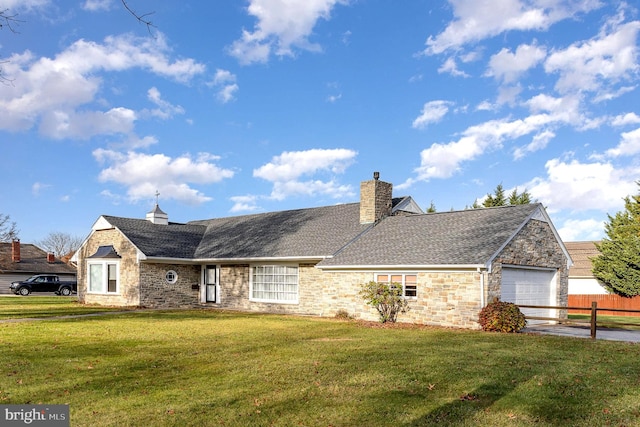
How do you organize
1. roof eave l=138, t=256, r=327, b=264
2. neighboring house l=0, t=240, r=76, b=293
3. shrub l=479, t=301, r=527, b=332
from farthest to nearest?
neighboring house l=0, t=240, r=76, b=293 < roof eave l=138, t=256, r=327, b=264 < shrub l=479, t=301, r=527, b=332

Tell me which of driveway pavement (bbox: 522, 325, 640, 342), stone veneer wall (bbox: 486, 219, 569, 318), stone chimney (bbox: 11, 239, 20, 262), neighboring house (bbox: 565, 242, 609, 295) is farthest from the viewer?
stone chimney (bbox: 11, 239, 20, 262)

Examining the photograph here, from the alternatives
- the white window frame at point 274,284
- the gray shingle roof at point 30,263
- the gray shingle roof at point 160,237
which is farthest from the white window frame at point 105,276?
the gray shingle roof at point 30,263

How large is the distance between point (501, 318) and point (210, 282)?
16.3 metres

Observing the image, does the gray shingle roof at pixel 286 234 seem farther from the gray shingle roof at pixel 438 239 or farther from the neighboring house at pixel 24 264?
the neighboring house at pixel 24 264

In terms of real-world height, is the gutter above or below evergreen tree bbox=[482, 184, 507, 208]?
below

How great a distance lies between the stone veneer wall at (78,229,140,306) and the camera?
84.7 ft

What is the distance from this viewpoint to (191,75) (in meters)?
19.5

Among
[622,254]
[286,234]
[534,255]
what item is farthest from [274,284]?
[622,254]

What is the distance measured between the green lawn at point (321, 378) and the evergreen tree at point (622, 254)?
21400mm

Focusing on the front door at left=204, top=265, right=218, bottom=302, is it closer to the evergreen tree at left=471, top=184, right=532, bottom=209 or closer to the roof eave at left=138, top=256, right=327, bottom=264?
the roof eave at left=138, top=256, right=327, bottom=264

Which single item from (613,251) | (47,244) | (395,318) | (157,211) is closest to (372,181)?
(395,318)

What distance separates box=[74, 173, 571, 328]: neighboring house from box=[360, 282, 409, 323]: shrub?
378mm

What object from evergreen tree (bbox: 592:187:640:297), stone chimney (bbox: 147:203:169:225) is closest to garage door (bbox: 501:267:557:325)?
evergreen tree (bbox: 592:187:640:297)

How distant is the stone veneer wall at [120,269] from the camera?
2583 cm
